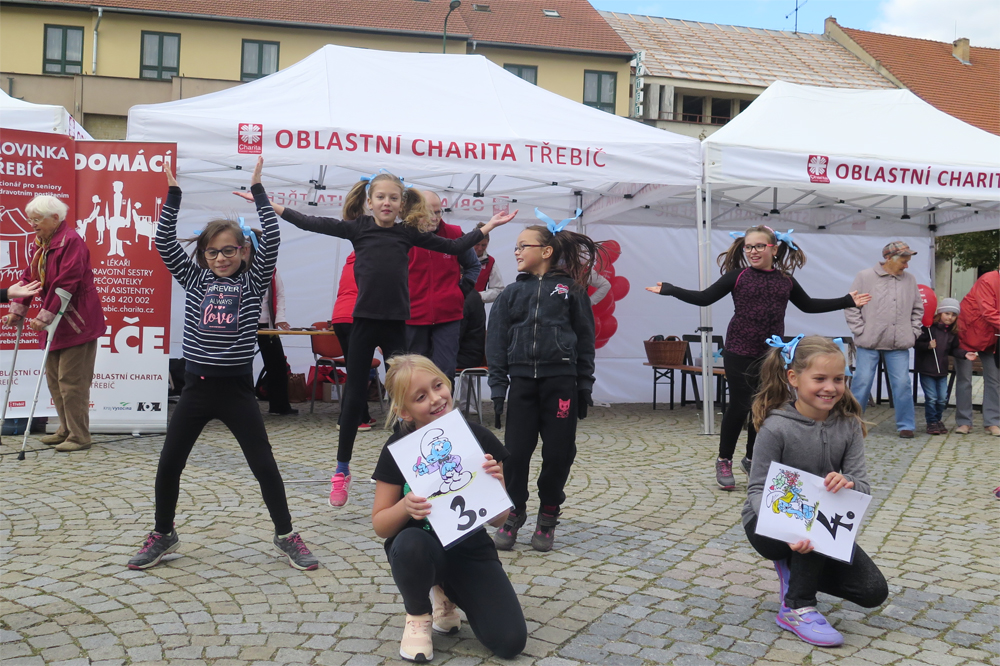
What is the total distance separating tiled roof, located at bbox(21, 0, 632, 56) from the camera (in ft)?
102

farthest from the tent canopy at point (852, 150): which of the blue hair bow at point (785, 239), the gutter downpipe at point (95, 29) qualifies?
the gutter downpipe at point (95, 29)

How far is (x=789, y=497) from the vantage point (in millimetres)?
3129

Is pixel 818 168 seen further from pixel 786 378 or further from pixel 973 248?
pixel 973 248

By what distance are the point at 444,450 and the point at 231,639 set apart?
0.98 m

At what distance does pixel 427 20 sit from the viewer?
32.8 metres

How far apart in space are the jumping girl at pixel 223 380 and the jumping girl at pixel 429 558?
0.93 metres

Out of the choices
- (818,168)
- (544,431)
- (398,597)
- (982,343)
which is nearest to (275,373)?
(544,431)

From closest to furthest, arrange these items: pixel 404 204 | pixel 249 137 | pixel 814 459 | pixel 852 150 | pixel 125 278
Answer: pixel 814 459, pixel 404 204, pixel 249 137, pixel 125 278, pixel 852 150

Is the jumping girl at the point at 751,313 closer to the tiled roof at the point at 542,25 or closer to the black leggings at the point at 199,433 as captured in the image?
the black leggings at the point at 199,433

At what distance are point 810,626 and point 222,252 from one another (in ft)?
9.29

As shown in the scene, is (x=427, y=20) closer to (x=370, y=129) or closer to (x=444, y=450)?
(x=370, y=129)

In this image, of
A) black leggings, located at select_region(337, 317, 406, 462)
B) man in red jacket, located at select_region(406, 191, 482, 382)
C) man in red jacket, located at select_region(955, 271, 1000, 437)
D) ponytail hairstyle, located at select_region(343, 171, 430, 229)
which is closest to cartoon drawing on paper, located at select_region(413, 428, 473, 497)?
black leggings, located at select_region(337, 317, 406, 462)

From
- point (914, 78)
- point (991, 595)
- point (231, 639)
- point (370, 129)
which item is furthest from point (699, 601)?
point (914, 78)

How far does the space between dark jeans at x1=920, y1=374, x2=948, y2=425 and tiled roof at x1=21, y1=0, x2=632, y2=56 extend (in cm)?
2536
